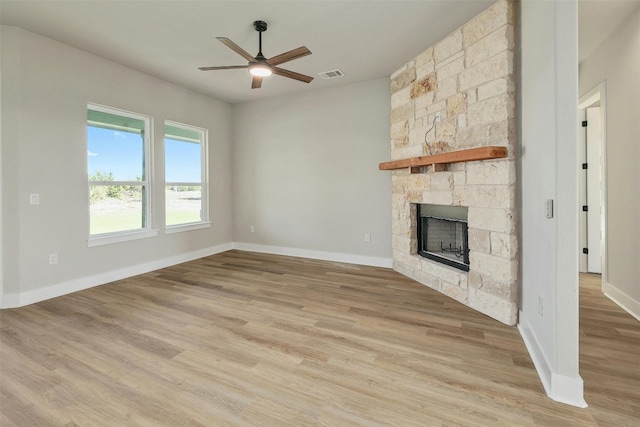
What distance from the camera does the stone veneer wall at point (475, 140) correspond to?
2701 millimetres

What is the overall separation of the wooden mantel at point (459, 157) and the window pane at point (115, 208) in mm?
3742

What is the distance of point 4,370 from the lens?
2035 millimetres

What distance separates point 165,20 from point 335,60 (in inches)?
78.1

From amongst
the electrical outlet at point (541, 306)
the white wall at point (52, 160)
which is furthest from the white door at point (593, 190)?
the white wall at point (52, 160)

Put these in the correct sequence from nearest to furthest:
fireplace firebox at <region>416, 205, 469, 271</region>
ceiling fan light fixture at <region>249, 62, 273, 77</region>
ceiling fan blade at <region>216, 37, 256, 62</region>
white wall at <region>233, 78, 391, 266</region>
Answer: ceiling fan blade at <region>216, 37, 256, 62</region>
ceiling fan light fixture at <region>249, 62, 273, 77</region>
fireplace firebox at <region>416, 205, 469, 271</region>
white wall at <region>233, 78, 391, 266</region>

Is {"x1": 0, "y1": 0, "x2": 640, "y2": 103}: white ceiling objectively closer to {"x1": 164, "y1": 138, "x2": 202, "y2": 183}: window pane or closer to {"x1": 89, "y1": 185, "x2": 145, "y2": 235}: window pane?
{"x1": 164, "y1": 138, "x2": 202, "y2": 183}: window pane

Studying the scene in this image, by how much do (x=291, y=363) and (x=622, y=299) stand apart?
3338 millimetres

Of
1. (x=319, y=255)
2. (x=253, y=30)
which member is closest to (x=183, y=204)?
(x=319, y=255)

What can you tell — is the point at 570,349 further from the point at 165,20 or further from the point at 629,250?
the point at 165,20

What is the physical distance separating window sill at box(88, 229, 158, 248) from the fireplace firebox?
3.89 meters

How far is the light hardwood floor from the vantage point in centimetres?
163

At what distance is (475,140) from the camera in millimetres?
3004

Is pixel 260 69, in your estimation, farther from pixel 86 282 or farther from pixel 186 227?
pixel 86 282

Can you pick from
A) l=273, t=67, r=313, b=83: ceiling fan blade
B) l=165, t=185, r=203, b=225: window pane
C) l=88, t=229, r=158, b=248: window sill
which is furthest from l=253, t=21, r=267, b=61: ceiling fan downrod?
l=88, t=229, r=158, b=248: window sill
